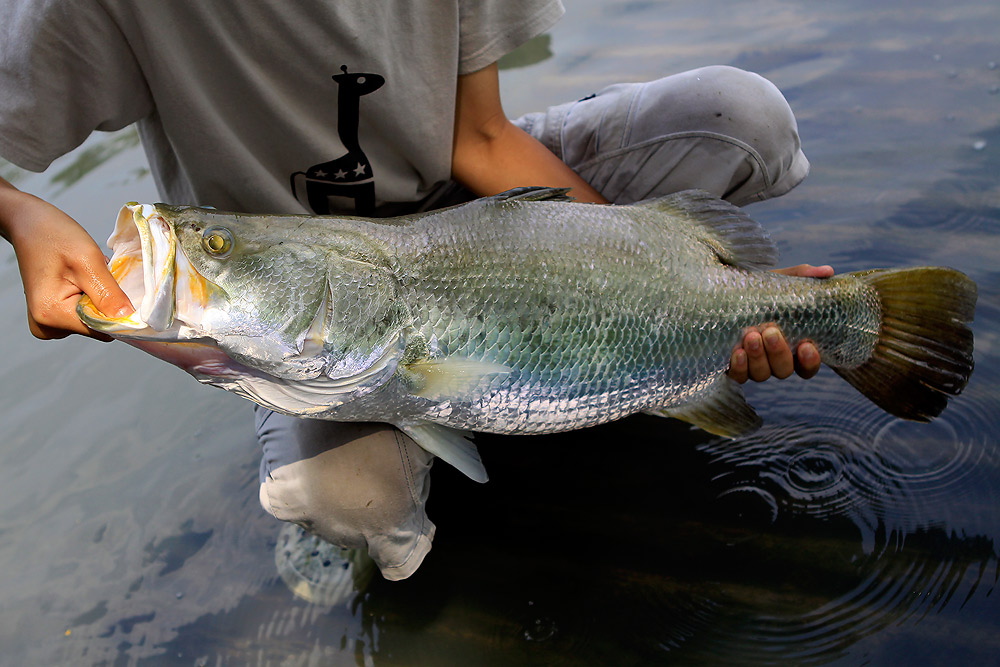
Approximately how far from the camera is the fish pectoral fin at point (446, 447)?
1.67m

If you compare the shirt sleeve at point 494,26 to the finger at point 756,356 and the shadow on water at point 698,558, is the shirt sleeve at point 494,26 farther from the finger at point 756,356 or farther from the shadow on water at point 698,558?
the shadow on water at point 698,558

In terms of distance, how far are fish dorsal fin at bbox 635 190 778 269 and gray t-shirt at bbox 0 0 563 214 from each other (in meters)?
0.67

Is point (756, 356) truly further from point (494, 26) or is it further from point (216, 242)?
point (216, 242)

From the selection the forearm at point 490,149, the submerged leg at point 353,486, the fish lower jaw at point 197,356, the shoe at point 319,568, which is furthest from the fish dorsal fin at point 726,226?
the shoe at point 319,568

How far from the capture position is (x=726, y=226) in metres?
1.87

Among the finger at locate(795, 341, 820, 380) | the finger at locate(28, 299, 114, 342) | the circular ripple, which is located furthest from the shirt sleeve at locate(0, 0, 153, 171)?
the circular ripple

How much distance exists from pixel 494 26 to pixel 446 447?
1.18 metres

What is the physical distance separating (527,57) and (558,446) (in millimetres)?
3432

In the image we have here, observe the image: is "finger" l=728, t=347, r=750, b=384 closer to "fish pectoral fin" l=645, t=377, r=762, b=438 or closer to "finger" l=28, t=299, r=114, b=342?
"fish pectoral fin" l=645, t=377, r=762, b=438

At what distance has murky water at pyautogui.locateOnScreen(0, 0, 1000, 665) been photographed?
1.80 meters

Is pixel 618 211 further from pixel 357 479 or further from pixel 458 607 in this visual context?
pixel 458 607

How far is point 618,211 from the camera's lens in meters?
1.81

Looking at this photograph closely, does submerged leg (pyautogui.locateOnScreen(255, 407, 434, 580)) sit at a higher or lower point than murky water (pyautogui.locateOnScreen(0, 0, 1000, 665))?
higher

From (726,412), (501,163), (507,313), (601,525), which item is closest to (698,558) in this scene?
(601,525)
